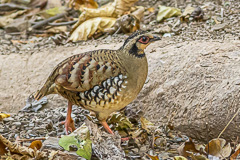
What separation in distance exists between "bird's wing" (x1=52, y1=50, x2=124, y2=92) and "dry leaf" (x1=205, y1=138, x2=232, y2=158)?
939 mm

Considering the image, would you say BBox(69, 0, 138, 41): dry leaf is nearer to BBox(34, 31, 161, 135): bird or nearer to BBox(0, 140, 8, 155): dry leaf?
BBox(34, 31, 161, 135): bird

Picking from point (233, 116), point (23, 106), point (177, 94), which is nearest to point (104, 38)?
point (23, 106)

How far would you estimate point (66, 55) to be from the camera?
17.6 ft

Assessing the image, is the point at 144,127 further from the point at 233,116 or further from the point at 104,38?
the point at 104,38

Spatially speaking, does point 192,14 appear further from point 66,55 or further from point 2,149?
point 2,149

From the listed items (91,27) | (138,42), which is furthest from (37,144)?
(91,27)

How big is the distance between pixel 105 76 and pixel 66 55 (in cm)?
201

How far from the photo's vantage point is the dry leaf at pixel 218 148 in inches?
127

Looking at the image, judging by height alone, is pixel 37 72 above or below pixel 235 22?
below

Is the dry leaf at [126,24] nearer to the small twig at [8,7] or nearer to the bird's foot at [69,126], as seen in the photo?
the bird's foot at [69,126]

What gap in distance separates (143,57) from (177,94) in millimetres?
750

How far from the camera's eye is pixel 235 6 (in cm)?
566

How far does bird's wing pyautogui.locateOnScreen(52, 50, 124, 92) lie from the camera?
3463mm

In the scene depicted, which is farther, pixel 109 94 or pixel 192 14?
pixel 192 14
